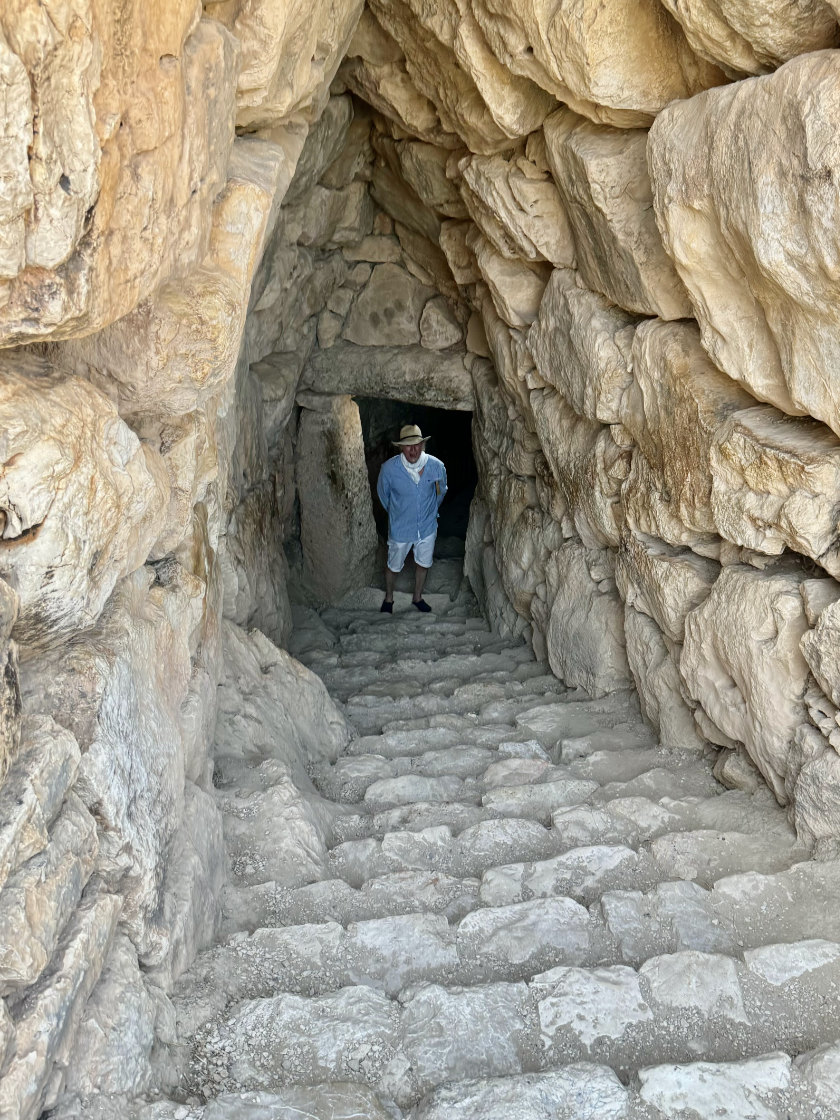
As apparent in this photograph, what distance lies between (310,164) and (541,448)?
6.35 ft

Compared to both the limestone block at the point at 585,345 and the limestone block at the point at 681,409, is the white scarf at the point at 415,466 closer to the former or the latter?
the limestone block at the point at 585,345

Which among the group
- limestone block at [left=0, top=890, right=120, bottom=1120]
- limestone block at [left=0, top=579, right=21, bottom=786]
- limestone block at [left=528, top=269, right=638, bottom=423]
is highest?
limestone block at [left=528, top=269, right=638, bottom=423]

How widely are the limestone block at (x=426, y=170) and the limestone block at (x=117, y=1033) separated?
4.05 m

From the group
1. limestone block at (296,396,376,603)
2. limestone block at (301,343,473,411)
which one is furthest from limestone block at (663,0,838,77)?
limestone block at (296,396,376,603)

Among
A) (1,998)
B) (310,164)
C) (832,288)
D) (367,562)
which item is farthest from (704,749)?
(367,562)

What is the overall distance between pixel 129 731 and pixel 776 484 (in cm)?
188

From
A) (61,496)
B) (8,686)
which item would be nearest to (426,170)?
(61,496)

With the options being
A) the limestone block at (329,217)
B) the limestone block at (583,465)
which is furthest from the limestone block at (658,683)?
the limestone block at (329,217)

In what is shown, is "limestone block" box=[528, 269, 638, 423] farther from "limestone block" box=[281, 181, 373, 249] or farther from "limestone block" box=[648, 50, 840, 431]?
"limestone block" box=[281, 181, 373, 249]

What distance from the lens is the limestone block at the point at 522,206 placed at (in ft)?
12.3

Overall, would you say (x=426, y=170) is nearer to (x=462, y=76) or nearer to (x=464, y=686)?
(x=462, y=76)

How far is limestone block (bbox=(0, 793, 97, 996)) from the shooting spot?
4.33ft

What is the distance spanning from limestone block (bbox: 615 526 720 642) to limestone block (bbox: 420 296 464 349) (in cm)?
296

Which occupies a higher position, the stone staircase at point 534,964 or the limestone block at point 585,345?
the limestone block at point 585,345
